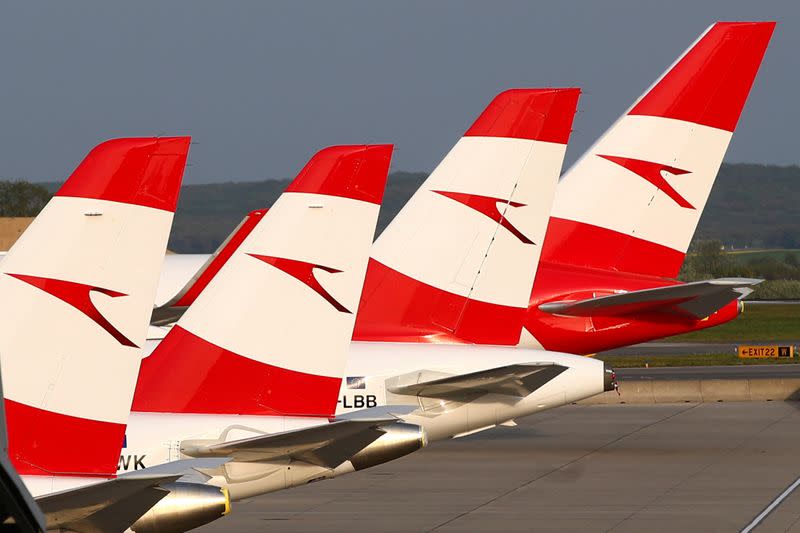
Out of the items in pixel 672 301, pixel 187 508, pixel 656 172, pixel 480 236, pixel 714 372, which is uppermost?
pixel 656 172

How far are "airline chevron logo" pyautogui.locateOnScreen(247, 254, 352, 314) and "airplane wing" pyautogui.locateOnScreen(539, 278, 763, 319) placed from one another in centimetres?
997

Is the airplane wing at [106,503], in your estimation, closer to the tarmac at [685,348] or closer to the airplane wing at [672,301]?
the airplane wing at [672,301]

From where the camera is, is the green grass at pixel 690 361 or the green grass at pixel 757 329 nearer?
the green grass at pixel 690 361

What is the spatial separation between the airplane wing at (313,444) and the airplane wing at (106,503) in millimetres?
2249

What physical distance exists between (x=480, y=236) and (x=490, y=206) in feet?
1.36

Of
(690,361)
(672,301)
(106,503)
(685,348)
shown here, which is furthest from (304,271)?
(685,348)

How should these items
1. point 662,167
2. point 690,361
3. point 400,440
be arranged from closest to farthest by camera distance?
point 400,440 → point 662,167 → point 690,361

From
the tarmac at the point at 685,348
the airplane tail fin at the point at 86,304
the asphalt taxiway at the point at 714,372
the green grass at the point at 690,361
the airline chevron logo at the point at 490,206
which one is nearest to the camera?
the airplane tail fin at the point at 86,304

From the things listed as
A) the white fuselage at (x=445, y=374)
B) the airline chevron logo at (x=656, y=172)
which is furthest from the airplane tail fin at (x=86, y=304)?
the airline chevron logo at (x=656, y=172)

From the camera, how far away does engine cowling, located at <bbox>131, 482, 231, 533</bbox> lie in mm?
9617

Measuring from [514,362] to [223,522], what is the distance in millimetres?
4145

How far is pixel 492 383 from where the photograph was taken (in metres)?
17.1

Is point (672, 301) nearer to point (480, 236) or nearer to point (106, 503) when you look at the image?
point (480, 236)

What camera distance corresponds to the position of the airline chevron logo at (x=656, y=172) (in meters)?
24.8
